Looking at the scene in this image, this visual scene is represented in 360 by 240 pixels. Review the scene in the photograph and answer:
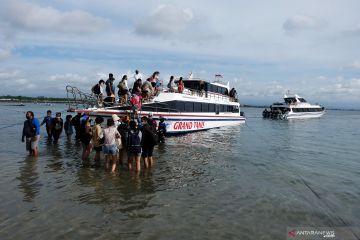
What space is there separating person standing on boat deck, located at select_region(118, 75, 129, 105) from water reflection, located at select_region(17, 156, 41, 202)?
8.24 meters

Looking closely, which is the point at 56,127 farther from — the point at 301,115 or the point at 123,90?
the point at 301,115

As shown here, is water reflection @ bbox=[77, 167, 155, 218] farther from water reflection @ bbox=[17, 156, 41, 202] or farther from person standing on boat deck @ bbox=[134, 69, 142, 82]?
person standing on boat deck @ bbox=[134, 69, 142, 82]

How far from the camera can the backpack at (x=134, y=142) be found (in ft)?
32.6

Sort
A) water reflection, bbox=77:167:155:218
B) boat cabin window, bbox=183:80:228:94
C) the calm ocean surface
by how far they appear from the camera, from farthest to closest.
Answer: boat cabin window, bbox=183:80:228:94 < water reflection, bbox=77:167:155:218 < the calm ocean surface

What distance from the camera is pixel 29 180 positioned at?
916 centimetres

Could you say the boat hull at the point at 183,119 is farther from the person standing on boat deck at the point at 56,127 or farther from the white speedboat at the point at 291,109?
the white speedboat at the point at 291,109

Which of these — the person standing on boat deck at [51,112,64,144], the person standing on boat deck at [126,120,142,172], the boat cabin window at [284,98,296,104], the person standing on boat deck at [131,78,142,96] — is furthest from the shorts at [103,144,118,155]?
the boat cabin window at [284,98,296,104]

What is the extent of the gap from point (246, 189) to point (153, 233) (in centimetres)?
399

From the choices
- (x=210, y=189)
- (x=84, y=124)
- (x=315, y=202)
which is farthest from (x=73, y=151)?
(x=315, y=202)

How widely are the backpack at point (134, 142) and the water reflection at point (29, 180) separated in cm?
277

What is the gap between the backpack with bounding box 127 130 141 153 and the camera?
391 inches

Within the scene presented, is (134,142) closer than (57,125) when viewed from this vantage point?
Yes

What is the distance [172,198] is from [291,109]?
170ft

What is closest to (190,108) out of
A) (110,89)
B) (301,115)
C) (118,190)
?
(110,89)
